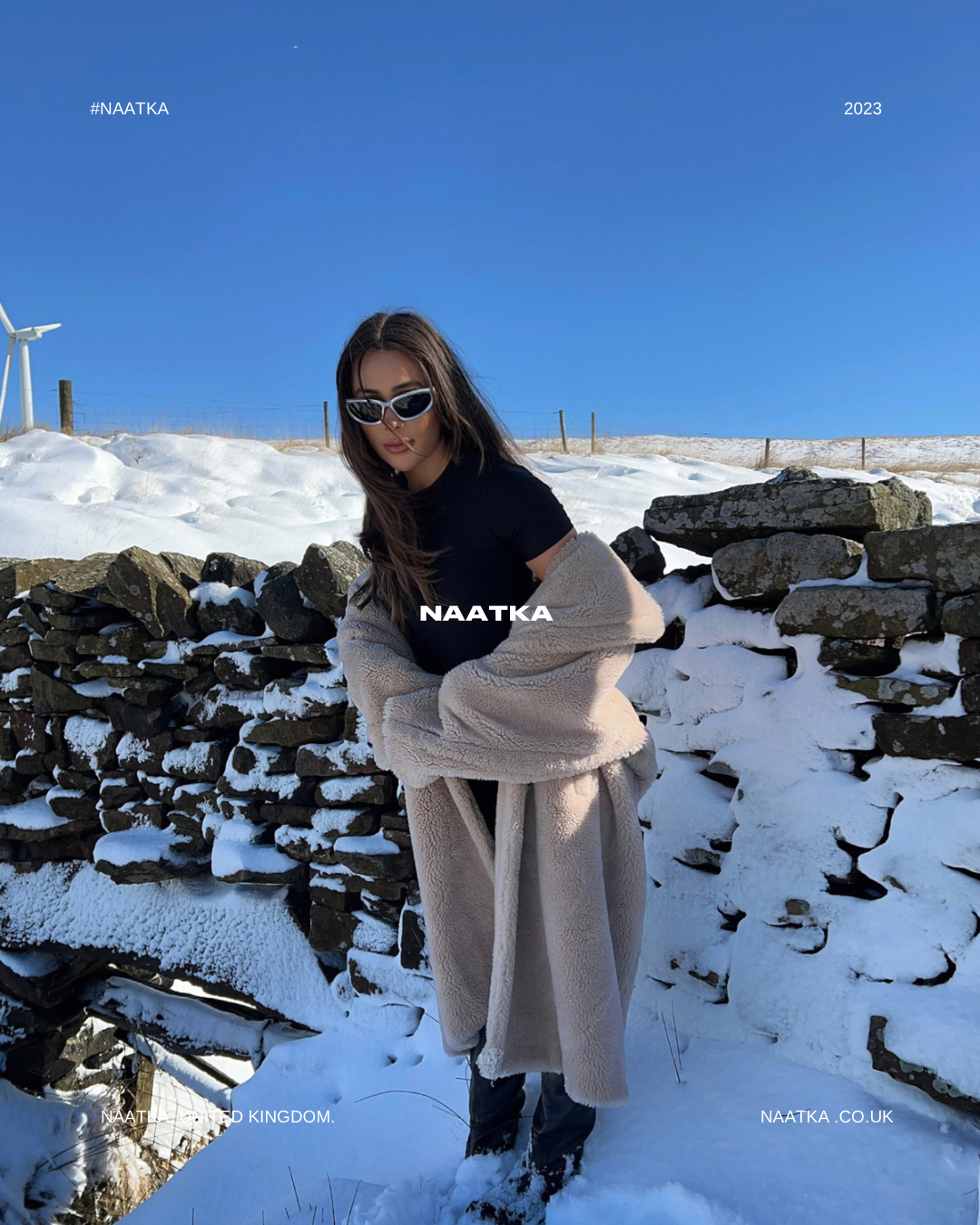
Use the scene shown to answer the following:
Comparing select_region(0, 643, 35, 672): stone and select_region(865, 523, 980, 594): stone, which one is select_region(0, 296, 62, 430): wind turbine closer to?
select_region(0, 643, 35, 672): stone

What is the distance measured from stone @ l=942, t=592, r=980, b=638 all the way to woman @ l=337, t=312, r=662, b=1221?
0.84 metres

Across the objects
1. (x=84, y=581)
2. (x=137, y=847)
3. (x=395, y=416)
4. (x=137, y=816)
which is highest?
(x=395, y=416)

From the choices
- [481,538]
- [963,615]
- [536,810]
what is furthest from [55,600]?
[963,615]

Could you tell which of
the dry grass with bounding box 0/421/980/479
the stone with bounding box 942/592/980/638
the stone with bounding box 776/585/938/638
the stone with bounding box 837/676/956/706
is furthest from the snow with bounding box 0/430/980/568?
the stone with bounding box 942/592/980/638

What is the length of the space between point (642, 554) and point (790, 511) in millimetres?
531

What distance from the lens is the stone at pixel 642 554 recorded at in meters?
2.68

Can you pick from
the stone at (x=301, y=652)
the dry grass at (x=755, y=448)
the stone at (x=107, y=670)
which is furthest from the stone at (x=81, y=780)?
the dry grass at (x=755, y=448)

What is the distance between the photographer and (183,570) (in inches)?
155

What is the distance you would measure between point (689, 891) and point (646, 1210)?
91 centimetres

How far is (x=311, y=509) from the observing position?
32.0ft

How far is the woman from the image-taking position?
1790 mm

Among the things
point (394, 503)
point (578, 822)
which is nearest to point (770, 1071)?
point (578, 822)

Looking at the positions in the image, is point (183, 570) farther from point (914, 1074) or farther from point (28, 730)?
point (914, 1074)

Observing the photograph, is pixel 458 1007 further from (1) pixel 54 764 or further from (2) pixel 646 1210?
(1) pixel 54 764
